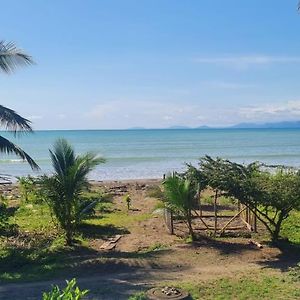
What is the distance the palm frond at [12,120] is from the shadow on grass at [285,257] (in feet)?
24.3

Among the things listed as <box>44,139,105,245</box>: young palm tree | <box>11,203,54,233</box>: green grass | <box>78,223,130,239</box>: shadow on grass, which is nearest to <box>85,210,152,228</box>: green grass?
<box>78,223,130,239</box>: shadow on grass

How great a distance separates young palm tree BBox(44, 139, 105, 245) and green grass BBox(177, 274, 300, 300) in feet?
18.4

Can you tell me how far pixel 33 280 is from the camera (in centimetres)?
1064

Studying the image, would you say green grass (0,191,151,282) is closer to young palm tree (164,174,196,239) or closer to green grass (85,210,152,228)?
green grass (85,210,152,228)

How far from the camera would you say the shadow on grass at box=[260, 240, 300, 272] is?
1159 cm

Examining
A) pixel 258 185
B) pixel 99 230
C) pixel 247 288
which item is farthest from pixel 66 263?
pixel 258 185

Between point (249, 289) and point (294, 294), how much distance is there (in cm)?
88

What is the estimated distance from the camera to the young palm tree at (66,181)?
14403 mm

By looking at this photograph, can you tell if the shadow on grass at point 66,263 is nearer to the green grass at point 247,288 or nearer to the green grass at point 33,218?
the green grass at point 247,288

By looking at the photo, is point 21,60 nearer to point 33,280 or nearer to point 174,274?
point 33,280

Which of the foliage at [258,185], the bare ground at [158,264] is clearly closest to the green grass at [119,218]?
the bare ground at [158,264]

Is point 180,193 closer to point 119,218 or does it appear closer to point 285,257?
point 285,257

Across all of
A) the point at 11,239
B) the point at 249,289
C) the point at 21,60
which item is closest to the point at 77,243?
the point at 11,239

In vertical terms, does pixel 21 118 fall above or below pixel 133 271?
above
